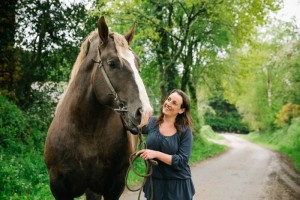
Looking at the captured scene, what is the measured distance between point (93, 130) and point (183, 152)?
92cm

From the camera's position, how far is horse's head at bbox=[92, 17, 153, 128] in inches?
113

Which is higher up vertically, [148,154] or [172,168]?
[148,154]

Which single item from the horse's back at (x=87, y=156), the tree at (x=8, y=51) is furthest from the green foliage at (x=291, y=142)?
the horse's back at (x=87, y=156)

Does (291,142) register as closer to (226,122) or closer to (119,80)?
(119,80)

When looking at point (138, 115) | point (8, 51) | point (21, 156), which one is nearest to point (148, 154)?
point (138, 115)

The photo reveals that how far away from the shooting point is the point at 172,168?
334 cm

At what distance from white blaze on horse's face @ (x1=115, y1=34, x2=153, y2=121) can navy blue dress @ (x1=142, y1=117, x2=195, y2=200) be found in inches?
24.0

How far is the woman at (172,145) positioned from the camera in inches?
129

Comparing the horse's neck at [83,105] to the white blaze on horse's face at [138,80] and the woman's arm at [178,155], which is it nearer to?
the white blaze on horse's face at [138,80]

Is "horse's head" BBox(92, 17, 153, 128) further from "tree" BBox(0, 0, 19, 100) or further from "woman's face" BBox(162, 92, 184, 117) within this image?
"tree" BBox(0, 0, 19, 100)

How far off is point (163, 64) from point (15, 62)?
32.2 feet

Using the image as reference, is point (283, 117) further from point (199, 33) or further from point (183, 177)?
point (183, 177)

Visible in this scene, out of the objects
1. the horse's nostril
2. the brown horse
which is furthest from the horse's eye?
the horse's nostril

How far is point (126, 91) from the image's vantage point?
9.66 feet
